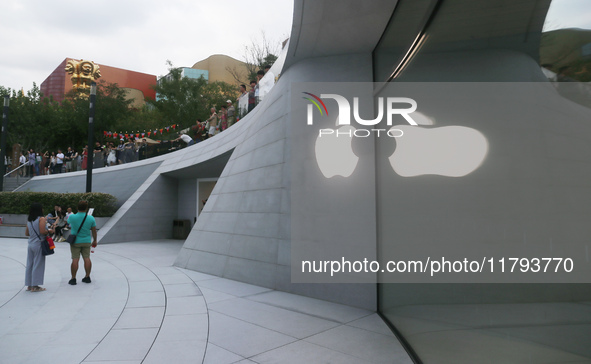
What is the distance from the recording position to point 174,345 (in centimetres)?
448

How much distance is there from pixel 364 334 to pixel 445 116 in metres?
3.11

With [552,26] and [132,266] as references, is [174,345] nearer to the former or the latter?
[552,26]

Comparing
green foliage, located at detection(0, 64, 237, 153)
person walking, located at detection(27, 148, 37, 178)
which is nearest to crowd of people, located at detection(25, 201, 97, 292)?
person walking, located at detection(27, 148, 37, 178)

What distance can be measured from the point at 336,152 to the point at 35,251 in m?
6.52

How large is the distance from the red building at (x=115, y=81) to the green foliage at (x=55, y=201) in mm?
41919

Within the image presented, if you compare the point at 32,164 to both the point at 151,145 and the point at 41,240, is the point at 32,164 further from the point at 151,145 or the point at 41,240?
the point at 41,240

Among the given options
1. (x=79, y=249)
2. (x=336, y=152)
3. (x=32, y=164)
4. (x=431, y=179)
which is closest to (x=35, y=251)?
(x=79, y=249)

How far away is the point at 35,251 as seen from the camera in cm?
737

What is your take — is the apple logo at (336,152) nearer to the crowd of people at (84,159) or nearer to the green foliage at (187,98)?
the crowd of people at (84,159)

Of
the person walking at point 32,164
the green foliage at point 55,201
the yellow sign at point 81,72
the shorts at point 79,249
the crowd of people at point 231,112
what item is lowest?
the shorts at point 79,249

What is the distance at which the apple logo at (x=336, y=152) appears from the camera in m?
6.64

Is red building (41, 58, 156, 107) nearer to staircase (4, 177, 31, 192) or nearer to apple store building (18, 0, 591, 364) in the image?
staircase (4, 177, 31, 192)

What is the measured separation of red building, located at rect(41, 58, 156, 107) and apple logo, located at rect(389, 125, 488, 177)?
2342 inches

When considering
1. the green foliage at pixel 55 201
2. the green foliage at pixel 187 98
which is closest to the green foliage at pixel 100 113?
the green foliage at pixel 187 98
